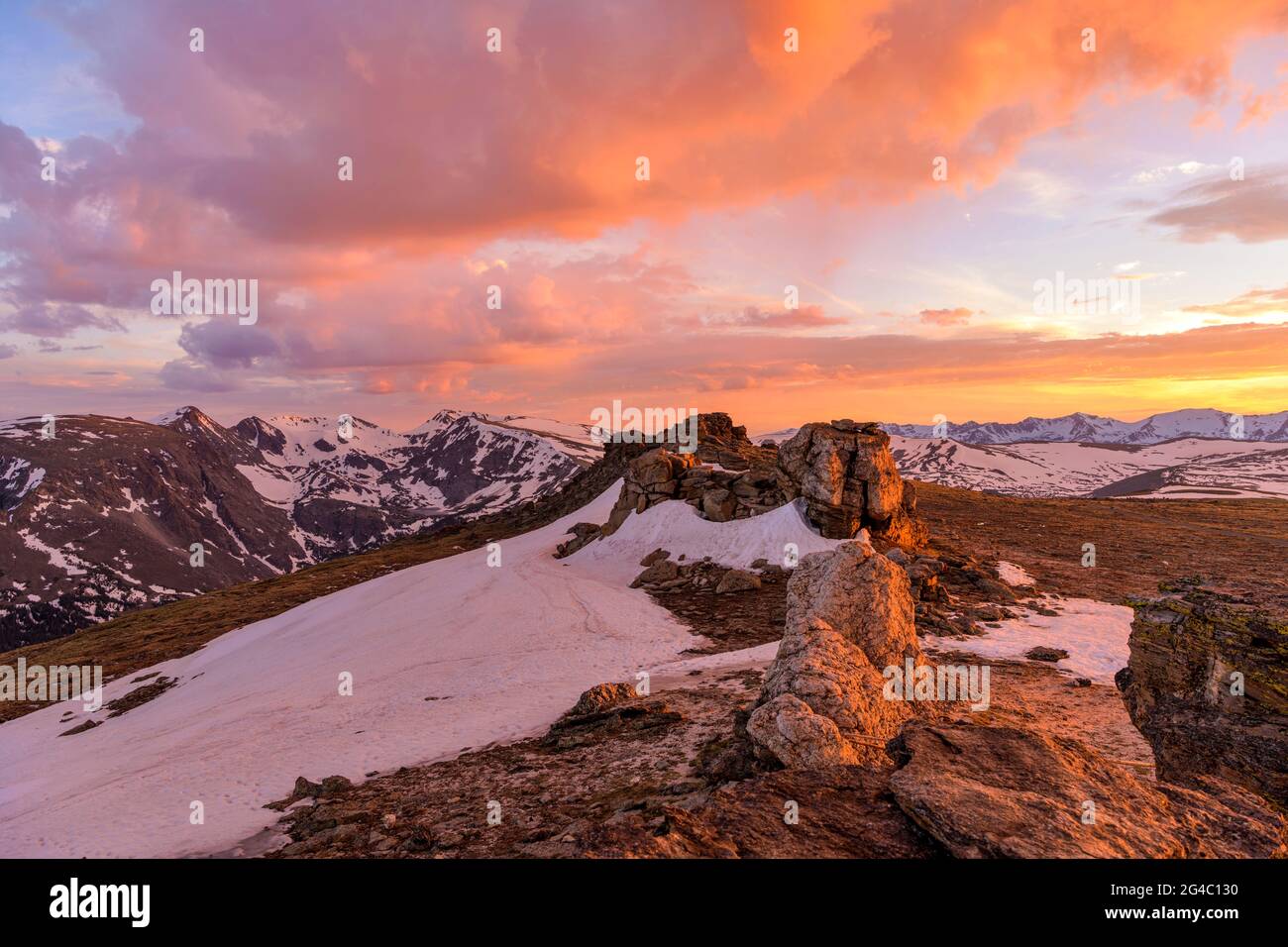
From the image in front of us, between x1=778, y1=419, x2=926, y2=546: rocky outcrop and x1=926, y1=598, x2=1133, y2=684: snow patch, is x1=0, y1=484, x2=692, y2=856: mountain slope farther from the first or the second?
x1=778, y1=419, x2=926, y2=546: rocky outcrop

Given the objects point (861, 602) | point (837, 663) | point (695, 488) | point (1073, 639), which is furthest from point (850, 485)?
point (837, 663)

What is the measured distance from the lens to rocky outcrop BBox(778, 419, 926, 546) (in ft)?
143

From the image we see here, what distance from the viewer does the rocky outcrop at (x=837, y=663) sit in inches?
472

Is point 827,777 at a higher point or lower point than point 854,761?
higher

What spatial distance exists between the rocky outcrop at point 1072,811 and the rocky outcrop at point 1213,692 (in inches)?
41.2

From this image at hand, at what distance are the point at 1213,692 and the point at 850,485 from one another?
3445cm

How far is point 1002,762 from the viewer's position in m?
9.50

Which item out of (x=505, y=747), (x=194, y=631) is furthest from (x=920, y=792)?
(x=194, y=631)

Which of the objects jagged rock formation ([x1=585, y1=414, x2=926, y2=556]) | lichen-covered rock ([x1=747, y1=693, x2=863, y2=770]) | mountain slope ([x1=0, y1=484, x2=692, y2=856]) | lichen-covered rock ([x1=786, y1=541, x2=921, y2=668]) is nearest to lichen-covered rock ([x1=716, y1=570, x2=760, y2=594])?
mountain slope ([x1=0, y1=484, x2=692, y2=856])

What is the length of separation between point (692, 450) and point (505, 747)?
5126 centimetres

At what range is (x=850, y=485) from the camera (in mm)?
44219

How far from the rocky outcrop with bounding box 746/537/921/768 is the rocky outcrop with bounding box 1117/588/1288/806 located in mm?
4602

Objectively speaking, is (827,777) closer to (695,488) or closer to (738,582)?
(738,582)
